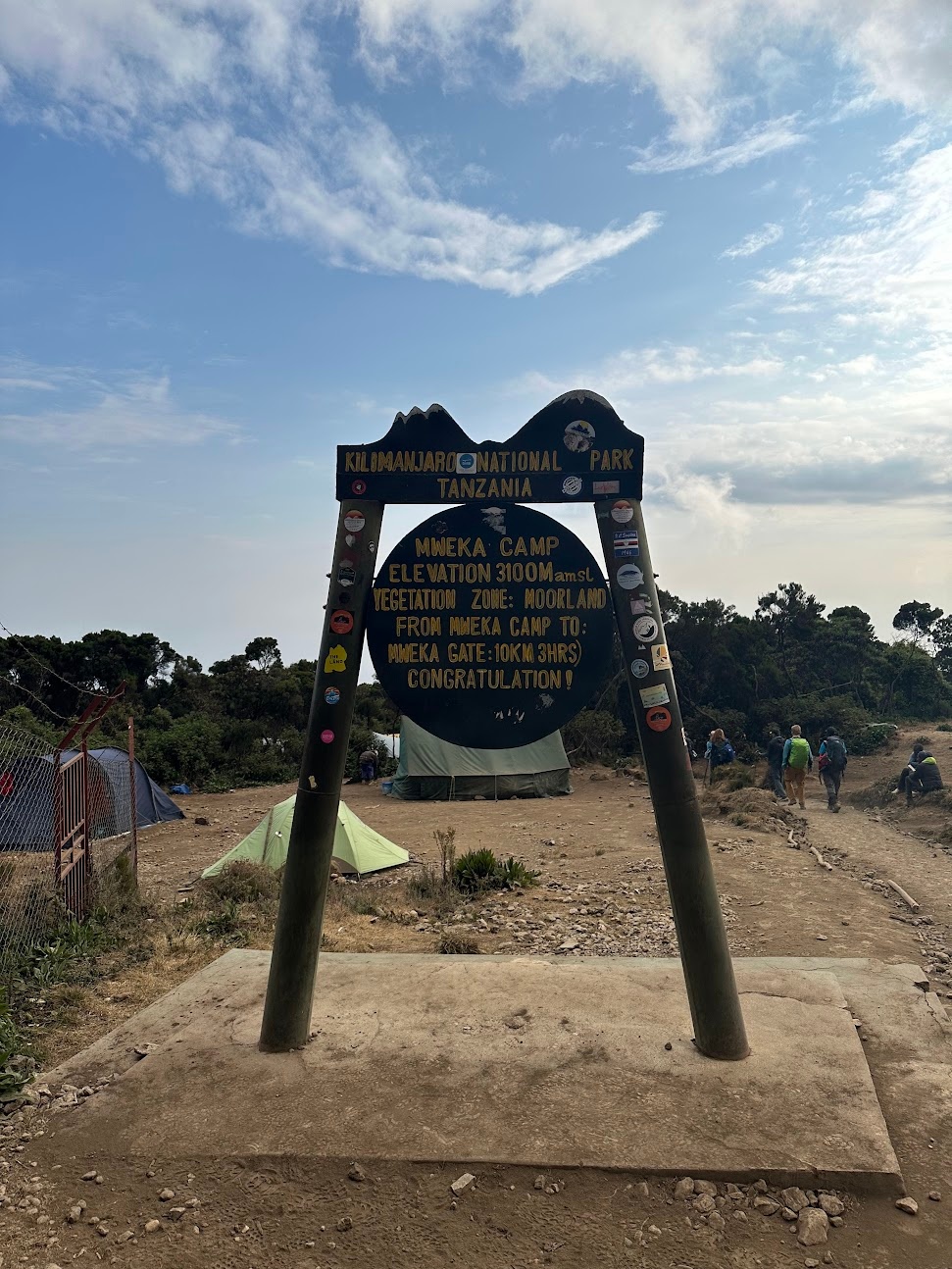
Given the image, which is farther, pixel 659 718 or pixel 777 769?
pixel 777 769

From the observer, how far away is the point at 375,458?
4992 mm

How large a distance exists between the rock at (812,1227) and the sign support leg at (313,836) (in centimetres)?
259

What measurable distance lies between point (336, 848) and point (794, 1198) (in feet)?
28.6

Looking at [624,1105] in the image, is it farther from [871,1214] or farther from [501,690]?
[501,690]

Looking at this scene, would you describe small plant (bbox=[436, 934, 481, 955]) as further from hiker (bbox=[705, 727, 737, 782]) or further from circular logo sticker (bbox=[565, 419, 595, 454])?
hiker (bbox=[705, 727, 737, 782])

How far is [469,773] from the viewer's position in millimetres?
20391

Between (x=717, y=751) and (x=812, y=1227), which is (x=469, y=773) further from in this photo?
(x=812, y=1227)

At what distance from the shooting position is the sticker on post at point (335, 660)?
15.8ft

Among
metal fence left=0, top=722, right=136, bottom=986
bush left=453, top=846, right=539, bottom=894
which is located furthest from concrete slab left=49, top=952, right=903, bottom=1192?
bush left=453, top=846, right=539, bottom=894

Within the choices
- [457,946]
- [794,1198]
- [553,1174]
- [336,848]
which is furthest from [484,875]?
[794,1198]

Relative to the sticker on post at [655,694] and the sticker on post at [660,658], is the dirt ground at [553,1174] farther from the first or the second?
the sticker on post at [660,658]

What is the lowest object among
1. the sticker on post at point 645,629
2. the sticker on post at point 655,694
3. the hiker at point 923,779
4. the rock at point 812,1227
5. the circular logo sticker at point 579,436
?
the rock at point 812,1227

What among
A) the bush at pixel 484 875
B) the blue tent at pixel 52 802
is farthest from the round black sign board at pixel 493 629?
the bush at pixel 484 875

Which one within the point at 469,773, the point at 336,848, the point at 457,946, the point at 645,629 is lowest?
the point at 457,946
